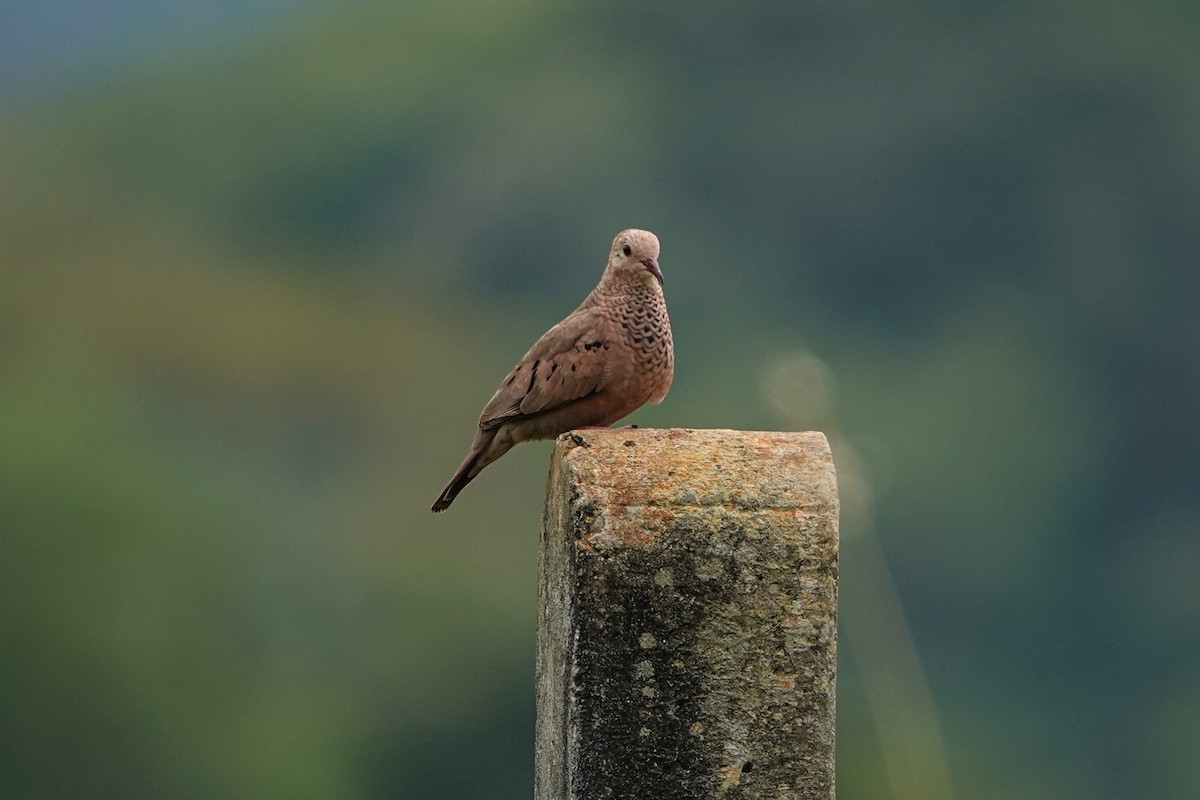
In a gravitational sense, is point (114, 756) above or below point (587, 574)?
above

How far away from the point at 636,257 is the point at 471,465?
1.02 m

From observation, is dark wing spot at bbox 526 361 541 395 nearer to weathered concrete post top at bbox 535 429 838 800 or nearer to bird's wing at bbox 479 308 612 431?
bird's wing at bbox 479 308 612 431

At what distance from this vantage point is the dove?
798 centimetres

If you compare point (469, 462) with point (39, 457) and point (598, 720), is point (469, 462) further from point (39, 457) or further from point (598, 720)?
point (39, 457)

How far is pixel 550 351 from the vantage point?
8.05 m

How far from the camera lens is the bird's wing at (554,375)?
795cm

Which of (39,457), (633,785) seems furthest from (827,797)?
(39,457)

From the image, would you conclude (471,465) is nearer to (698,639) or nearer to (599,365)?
(599,365)

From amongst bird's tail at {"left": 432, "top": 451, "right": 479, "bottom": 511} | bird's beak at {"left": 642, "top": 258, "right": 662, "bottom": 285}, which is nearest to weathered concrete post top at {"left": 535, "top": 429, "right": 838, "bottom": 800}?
bird's beak at {"left": 642, "top": 258, "right": 662, "bottom": 285}

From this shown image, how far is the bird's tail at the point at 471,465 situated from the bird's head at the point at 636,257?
2.51ft

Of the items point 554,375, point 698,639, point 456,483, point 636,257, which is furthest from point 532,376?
point 698,639

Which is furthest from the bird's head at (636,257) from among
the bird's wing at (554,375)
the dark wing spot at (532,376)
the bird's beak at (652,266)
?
the dark wing spot at (532,376)

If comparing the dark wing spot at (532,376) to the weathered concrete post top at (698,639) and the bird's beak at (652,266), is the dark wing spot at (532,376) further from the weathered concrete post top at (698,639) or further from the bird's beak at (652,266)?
the weathered concrete post top at (698,639)

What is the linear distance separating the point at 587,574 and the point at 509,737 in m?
24.8
